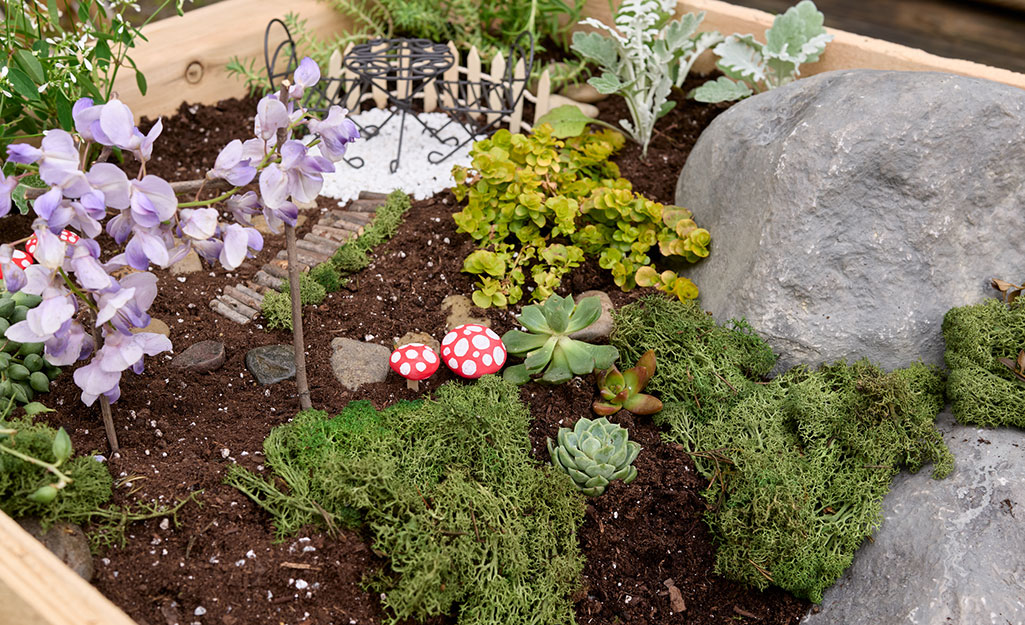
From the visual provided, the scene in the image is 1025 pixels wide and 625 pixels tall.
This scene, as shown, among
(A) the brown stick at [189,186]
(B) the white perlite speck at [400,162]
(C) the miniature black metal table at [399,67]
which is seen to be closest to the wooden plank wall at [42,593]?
(A) the brown stick at [189,186]

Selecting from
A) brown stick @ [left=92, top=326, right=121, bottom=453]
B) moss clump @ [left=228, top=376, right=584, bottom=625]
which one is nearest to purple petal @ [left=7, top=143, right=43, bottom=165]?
brown stick @ [left=92, top=326, right=121, bottom=453]

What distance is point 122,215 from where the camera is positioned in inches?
68.7

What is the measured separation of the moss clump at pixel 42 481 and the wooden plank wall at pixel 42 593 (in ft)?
0.59

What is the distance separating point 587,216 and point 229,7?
6.75 feet

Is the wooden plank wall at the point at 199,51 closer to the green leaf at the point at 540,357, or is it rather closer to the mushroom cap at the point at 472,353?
the mushroom cap at the point at 472,353

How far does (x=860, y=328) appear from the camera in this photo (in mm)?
2730

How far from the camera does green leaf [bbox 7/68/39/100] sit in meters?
2.31

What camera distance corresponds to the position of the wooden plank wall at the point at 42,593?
161cm

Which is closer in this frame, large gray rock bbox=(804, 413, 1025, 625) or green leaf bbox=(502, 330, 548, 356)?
large gray rock bbox=(804, 413, 1025, 625)

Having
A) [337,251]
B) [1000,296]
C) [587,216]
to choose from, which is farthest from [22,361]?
[1000,296]

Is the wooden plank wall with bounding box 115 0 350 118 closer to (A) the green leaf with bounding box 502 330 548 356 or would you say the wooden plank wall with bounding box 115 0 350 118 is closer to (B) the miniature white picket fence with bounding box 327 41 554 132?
(B) the miniature white picket fence with bounding box 327 41 554 132

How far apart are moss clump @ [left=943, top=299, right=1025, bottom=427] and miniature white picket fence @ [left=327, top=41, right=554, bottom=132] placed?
1.91m

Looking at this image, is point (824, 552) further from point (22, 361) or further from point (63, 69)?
point (63, 69)

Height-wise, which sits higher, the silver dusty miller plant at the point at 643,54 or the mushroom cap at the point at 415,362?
the silver dusty miller plant at the point at 643,54
